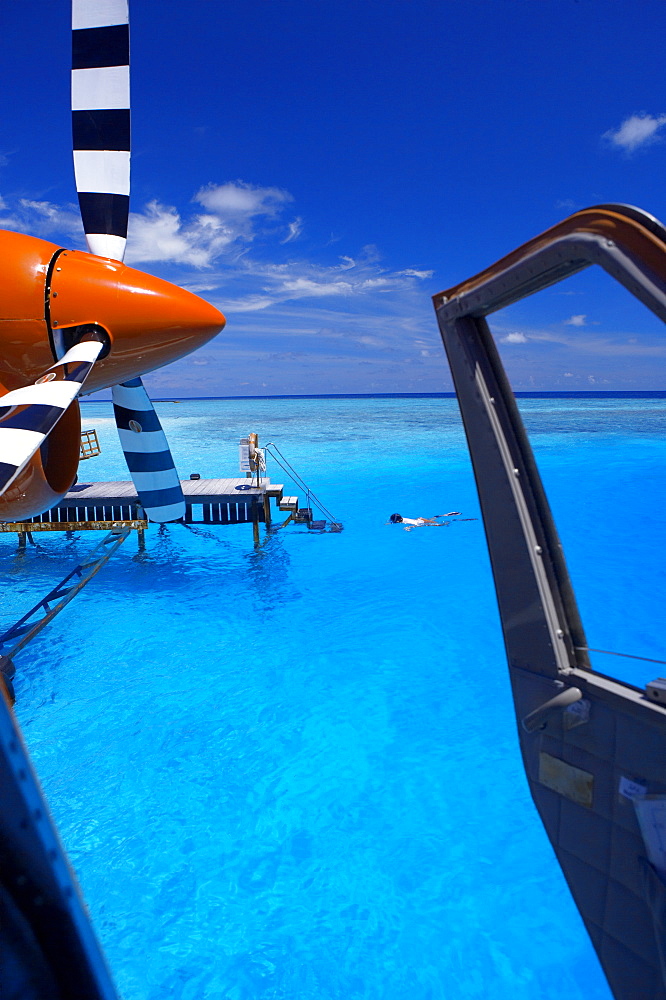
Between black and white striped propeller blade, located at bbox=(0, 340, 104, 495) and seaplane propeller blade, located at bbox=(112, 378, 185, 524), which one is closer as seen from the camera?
black and white striped propeller blade, located at bbox=(0, 340, 104, 495)

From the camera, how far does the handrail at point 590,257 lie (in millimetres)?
1987

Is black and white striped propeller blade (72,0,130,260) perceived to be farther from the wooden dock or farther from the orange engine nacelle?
the wooden dock

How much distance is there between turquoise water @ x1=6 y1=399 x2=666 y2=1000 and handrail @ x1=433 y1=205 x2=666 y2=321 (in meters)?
7.92

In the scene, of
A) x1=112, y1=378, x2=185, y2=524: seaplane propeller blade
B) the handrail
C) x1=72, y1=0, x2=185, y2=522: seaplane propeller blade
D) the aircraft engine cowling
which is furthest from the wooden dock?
the handrail

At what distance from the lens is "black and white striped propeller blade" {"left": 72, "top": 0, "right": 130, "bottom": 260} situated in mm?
6668

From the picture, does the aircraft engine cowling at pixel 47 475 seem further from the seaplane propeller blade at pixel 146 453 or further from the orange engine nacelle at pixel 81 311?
the seaplane propeller blade at pixel 146 453

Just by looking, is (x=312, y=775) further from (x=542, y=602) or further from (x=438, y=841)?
(x=542, y=602)

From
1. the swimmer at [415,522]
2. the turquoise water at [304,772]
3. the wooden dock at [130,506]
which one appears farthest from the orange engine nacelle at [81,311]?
the swimmer at [415,522]

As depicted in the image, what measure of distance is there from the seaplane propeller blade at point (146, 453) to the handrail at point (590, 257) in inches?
322

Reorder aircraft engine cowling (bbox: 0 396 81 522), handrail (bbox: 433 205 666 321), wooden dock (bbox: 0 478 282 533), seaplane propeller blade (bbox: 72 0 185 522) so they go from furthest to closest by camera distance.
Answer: wooden dock (bbox: 0 478 282 533) → seaplane propeller blade (bbox: 72 0 185 522) → aircraft engine cowling (bbox: 0 396 81 522) → handrail (bbox: 433 205 666 321)

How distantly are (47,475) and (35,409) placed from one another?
1898 mm

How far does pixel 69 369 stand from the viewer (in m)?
5.98

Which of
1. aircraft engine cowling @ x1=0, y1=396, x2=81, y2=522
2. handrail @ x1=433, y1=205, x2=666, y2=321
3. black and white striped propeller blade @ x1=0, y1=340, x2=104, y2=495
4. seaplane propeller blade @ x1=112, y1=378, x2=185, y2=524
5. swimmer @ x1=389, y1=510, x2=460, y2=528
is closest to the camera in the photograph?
handrail @ x1=433, y1=205, x2=666, y2=321

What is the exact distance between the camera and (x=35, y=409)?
4.95m
